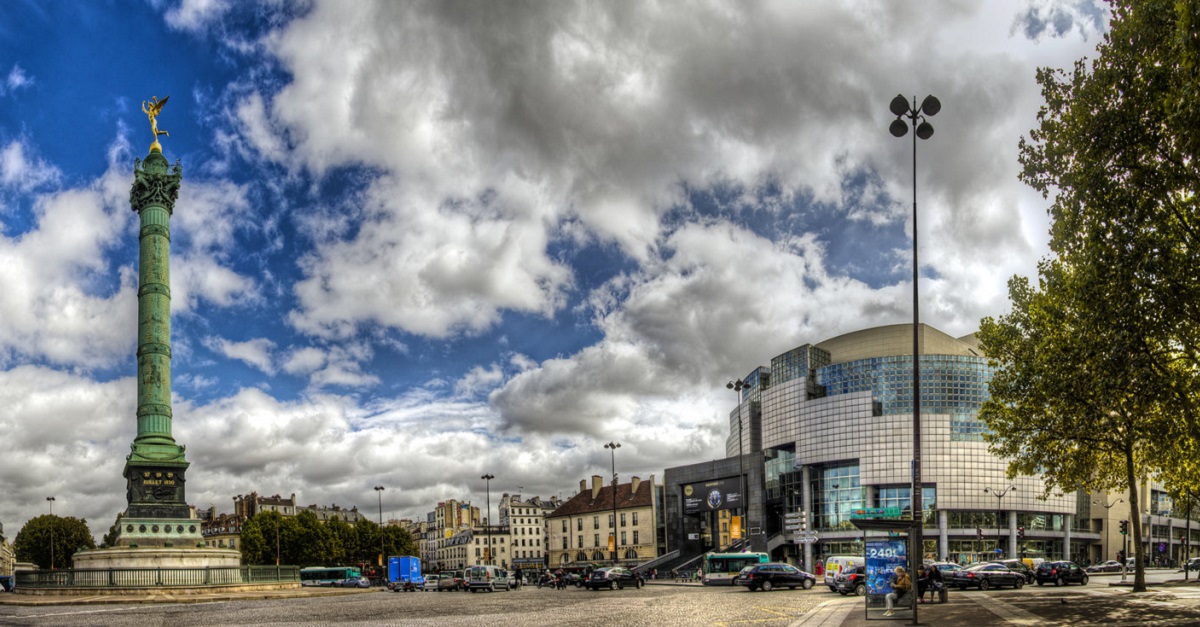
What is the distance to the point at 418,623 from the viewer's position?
24.0 metres

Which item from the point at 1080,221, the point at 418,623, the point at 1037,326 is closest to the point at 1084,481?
the point at 1037,326

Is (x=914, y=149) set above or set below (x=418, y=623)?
above

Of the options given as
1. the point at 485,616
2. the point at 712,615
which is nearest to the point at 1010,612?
the point at 712,615

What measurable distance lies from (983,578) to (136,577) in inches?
1627

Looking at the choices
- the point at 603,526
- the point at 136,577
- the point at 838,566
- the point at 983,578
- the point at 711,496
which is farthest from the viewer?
the point at 603,526

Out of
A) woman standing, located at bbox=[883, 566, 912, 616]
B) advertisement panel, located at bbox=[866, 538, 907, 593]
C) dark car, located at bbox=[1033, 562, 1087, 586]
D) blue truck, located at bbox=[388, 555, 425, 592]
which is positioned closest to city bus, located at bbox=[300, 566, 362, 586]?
blue truck, located at bbox=[388, 555, 425, 592]

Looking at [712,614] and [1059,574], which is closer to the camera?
[712,614]

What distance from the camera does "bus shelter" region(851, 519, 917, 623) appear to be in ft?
72.1

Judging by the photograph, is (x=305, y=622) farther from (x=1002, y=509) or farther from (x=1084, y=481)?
(x=1002, y=509)

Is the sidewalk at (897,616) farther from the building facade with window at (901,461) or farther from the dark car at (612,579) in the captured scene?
the building facade with window at (901,461)

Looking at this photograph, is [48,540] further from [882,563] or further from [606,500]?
[882,563]

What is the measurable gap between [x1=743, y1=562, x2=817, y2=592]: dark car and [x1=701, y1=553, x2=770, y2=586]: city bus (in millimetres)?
8998

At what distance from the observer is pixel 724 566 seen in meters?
56.0

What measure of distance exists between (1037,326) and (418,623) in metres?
25.6
